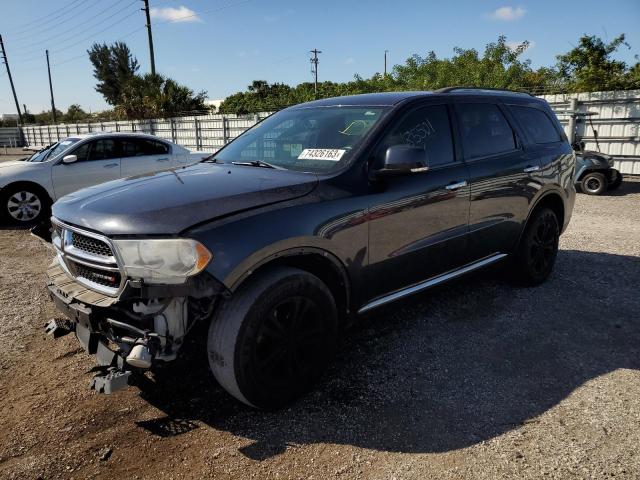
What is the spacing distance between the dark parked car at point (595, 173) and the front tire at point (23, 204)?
11108 mm

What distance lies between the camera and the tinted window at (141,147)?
8.93 m

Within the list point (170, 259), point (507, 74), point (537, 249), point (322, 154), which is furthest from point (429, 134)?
point (507, 74)

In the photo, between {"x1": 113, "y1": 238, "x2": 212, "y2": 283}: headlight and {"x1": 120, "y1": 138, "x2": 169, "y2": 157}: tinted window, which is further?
{"x1": 120, "y1": 138, "x2": 169, "y2": 157}: tinted window

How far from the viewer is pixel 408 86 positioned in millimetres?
19688

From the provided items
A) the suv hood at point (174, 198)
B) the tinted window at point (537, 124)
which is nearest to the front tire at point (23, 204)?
the suv hood at point (174, 198)

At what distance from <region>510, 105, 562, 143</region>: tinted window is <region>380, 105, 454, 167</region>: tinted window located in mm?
1179

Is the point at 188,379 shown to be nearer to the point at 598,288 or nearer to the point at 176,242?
the point at 176,242

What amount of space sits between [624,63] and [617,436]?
617 inches

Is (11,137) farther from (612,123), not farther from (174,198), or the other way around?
(174,198)

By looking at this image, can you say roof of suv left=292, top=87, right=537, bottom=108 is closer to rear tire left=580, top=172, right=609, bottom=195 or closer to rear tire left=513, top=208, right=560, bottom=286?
rear tire left=513, top=208, right=560, bottom=286

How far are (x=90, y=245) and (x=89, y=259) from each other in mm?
80

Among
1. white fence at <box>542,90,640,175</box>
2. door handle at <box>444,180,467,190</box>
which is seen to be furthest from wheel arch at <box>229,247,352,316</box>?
white fence at <box>542,90,640,175</box>

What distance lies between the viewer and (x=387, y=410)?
9.15 feet

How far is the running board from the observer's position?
3209mm
